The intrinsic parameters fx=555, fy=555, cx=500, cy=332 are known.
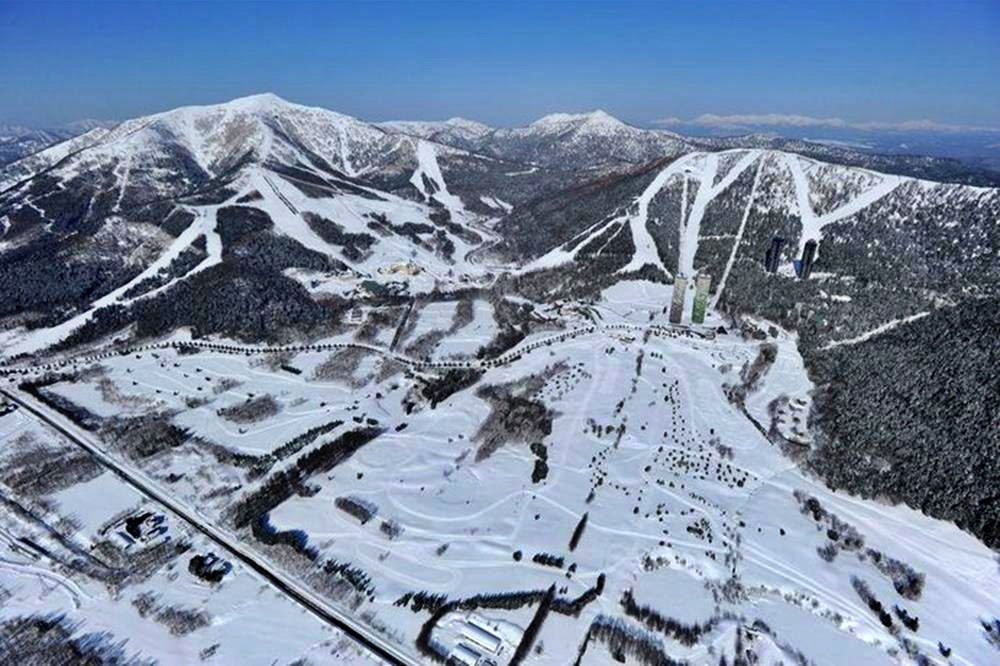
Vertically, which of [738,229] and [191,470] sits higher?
[738,229]

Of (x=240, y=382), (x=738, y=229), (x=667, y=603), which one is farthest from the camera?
(x=738, y=229)

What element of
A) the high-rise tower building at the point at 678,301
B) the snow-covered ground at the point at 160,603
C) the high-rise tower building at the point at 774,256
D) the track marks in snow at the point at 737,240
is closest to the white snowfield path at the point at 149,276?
the snow-covered ground at the point at 160,603

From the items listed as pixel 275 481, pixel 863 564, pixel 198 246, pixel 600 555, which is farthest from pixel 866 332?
pixel 198 246

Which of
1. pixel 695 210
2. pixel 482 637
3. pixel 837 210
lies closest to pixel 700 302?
pixel 837 210

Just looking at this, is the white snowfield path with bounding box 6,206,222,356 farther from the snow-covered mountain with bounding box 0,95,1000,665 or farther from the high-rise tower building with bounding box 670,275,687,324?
the high-rise tower building with bounding box 670,275,687,324

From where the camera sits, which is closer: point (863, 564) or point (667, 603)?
point (667, 603)

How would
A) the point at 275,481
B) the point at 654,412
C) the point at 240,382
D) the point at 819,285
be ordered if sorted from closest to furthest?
the point at 275,481, the point at 654,412, the point at 240,382, the point at 819,285

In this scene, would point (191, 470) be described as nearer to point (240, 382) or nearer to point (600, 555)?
point (240, 382)

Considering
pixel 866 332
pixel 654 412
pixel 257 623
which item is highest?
pixel 866 332
